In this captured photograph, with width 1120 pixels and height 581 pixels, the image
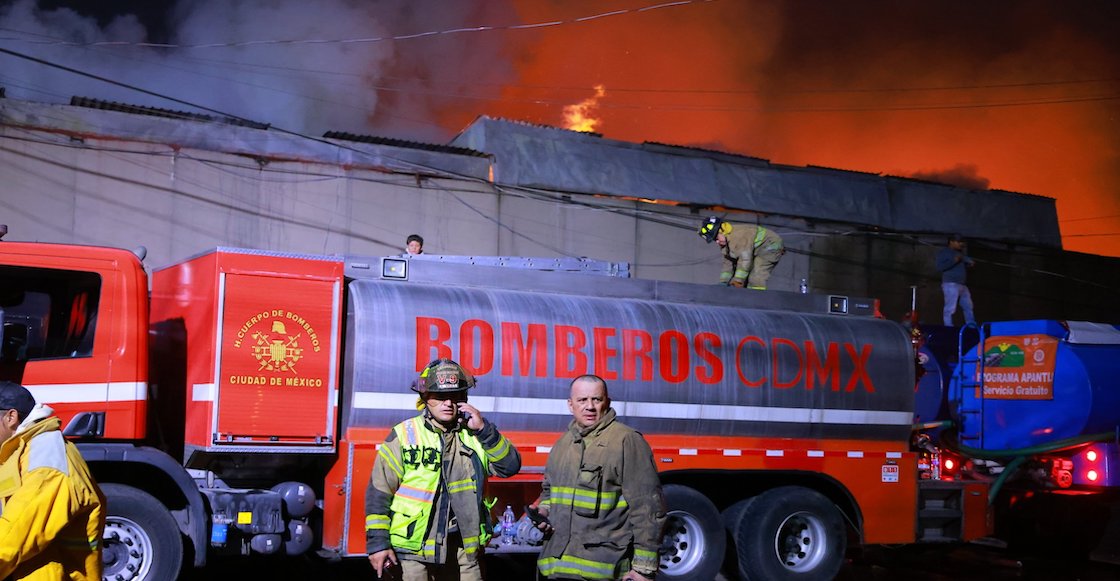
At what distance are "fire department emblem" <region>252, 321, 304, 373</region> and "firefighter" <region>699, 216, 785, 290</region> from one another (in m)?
4.90

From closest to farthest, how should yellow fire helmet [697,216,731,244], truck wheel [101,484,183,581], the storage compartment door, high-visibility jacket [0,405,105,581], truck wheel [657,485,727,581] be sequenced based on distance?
high-visibility jacket [0,405,105,581] → truck wheel [101,484,183,581] → the storage compartment door → truck wheel [657,485,727,581] → yellow fire helmet [697,216,731,244]

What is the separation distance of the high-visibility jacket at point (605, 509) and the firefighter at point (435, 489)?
429 mm

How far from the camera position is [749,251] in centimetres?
1075

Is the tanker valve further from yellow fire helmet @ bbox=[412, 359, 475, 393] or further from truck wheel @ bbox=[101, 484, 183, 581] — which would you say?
truck wheel @ bbox=[101, 484, 183, 581]

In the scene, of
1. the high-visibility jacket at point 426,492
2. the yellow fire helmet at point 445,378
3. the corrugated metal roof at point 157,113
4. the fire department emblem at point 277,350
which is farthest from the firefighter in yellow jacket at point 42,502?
the corrugated metal roof at point 157,113

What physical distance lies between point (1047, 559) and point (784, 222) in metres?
9.77

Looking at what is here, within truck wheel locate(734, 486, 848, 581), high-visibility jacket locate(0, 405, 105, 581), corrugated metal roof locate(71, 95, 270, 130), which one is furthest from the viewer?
corrugated metal roof locate(71, 95, 270, 130)

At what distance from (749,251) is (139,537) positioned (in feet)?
21.4

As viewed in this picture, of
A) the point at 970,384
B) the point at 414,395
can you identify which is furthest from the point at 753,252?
→ the point at 414,395

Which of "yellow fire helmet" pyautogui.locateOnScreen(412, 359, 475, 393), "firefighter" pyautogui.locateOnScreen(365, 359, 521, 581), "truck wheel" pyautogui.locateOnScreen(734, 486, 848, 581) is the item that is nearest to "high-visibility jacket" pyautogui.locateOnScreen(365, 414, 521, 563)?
"firefighter" pyautogui.locateOnScreen(365, 359, 521, 581)

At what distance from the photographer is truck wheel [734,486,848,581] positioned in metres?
9.16

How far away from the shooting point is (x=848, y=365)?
388 inches

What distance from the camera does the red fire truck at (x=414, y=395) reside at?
23.9ft

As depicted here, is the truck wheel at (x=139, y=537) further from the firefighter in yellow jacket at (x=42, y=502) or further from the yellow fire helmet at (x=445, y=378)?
the firefighter in yellow jacket at (x=42, y=502)
